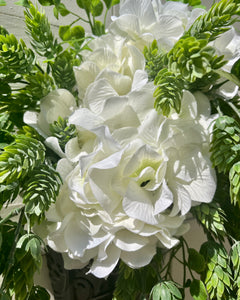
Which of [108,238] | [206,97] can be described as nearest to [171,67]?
[206,97]

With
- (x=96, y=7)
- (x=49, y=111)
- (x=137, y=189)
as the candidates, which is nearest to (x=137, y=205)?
(x=137, y=189)

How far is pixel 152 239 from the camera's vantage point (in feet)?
0.98

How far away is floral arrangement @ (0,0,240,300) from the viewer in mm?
267

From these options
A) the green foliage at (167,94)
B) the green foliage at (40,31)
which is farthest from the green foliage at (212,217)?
the green foliage at (40,31)

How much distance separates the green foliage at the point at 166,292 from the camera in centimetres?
28

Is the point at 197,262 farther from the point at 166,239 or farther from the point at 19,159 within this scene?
the point at 19,159

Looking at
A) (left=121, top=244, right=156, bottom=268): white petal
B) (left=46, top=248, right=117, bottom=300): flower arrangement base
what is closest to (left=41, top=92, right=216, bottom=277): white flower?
(left=121, top=244, right=156, bottom=268): white petal

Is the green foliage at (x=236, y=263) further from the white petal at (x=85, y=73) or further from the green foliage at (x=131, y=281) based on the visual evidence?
the white petal at (x=85, y=73)

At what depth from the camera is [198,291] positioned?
311 millimetres

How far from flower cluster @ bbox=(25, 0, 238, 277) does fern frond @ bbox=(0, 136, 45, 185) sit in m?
0.02

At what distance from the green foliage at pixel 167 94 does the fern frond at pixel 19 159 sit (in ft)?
0.36

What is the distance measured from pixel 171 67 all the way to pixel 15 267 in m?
0.22

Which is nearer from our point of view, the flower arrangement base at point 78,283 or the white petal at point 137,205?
the white petal at point 137,205

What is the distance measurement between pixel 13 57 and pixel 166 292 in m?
0.25
